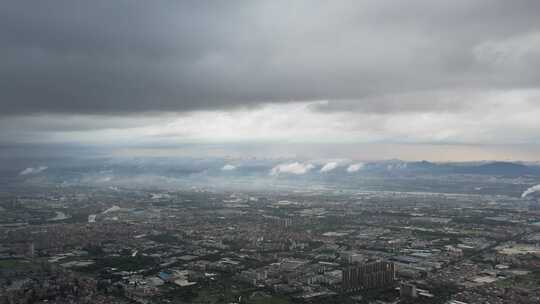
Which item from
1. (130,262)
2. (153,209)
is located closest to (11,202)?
(153,209)

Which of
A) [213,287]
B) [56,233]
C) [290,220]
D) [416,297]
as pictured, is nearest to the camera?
[416,297]

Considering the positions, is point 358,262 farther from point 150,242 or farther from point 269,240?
point 150,242

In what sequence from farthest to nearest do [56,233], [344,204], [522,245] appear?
→ [344,204] < [56,233] < [522,245]

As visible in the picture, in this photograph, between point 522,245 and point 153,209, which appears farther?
point 153,209

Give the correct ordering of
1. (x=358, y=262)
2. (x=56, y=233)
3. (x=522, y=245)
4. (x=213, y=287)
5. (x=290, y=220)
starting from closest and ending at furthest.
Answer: (x=213, y=287)
(x=358, y=262)
(x=522, y=245)
(x=56, y=233)
(x=290, y=220)

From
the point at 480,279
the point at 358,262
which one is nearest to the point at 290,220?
the point at 358,262

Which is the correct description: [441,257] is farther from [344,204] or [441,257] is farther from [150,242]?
[344,204]
